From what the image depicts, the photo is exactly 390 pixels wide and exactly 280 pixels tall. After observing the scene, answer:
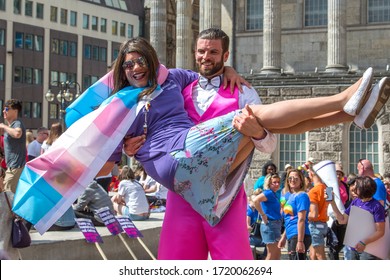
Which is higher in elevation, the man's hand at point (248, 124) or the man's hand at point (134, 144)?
the man's hand at point (248, 124)

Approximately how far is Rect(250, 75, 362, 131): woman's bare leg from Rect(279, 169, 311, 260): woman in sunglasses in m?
8.43

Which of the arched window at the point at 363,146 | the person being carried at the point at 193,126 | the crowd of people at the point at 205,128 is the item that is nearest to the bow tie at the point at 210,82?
the crowd of people at the point at 205,128

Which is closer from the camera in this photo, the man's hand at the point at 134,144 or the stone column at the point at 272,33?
the man's hand at the point at 134,144

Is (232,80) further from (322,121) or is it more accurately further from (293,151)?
(293,151)

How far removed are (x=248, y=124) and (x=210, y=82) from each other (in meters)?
0.88

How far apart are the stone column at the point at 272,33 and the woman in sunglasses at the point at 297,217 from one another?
30.0m

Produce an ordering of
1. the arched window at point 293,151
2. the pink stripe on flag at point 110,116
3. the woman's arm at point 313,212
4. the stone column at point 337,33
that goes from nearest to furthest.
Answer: the pink stripe on flag at point 110,116
the woman's arm at point 313,212
the arched window at point 293,151
the stone column at point 337,33

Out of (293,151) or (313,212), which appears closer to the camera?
(313,212)

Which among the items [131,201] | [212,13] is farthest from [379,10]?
[131,201]

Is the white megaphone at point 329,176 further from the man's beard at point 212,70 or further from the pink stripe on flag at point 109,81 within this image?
the pink stripe on flag at point 109,81

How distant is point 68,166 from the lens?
6074 millimetres

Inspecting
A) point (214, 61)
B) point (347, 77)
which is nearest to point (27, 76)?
point (347, 77)

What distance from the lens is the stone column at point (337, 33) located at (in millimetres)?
43156
